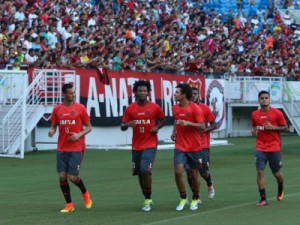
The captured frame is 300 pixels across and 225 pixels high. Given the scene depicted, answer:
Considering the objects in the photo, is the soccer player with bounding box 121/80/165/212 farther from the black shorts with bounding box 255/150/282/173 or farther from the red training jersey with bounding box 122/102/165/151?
the black shorts with bounding box 255/150/282/173

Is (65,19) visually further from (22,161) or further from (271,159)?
(271,159)

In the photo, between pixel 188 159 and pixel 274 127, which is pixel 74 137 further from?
pixel 274 127

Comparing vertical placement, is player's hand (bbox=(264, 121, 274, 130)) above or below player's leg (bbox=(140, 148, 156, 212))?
above

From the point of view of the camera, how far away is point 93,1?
40156 millimetres

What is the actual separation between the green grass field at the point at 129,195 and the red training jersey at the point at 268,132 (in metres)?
0.96

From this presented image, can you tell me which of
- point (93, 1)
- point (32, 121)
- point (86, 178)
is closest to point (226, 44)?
point (93, 1)

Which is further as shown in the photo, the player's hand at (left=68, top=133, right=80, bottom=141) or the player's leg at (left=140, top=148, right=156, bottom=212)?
the player's leg at (left=140, top=148, right=156, bottom=212)

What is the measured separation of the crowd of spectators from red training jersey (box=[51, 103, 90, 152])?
15.2 metres

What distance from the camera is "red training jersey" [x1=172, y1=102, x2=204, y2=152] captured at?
1541cm

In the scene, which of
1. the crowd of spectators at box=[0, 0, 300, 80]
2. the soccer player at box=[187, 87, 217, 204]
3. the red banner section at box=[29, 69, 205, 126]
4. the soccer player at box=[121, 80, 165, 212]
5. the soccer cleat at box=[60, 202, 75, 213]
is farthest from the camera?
the red banner section at box=[29, 69, 205, 126]

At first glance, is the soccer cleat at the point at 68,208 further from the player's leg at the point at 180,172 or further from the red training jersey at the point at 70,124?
the player's leg at the point at 180,172

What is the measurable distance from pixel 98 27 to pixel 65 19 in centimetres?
218

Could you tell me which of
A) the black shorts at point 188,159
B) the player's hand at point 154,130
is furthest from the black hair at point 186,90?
the black shorts at point 188,159

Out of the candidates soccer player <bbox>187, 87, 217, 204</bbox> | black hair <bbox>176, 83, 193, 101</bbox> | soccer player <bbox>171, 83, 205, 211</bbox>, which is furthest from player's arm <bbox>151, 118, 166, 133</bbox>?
soccer player <bbox>187, 87, 217, 204</bbox>
